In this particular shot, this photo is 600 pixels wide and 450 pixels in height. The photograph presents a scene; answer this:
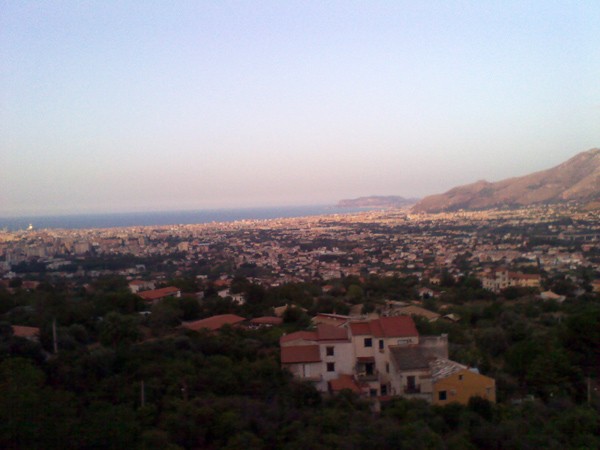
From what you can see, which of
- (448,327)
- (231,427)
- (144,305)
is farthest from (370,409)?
(144,305)

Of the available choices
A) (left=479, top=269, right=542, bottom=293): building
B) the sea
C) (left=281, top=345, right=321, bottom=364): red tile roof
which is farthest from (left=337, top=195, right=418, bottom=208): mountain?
(left=281, top=345, right=321, bottom=364): red tile roof

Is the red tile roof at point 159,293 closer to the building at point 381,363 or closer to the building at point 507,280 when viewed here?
the building at point 381,363

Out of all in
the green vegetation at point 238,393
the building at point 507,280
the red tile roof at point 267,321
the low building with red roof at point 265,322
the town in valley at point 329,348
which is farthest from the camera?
the building at point 507,280

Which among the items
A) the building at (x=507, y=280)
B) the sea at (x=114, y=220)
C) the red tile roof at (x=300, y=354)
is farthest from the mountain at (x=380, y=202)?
the red tile roof at (x=300, y=354)

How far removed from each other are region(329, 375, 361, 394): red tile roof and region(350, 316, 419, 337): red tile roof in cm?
104

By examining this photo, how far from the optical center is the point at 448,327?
14.5 m

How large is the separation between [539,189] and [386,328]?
54.8 m

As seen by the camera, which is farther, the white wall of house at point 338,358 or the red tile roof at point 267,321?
the red tile roof at point 267,321

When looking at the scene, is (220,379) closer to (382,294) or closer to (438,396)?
(438,396)

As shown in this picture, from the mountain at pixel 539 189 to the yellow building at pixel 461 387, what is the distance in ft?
102

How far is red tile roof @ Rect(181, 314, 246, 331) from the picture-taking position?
46.3ft

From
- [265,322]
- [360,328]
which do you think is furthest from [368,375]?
[265,322]

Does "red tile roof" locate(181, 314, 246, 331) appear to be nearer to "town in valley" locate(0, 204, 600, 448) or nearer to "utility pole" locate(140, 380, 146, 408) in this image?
"town in valley" locate(0, 204, 600, 448)

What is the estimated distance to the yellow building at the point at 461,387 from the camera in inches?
388
